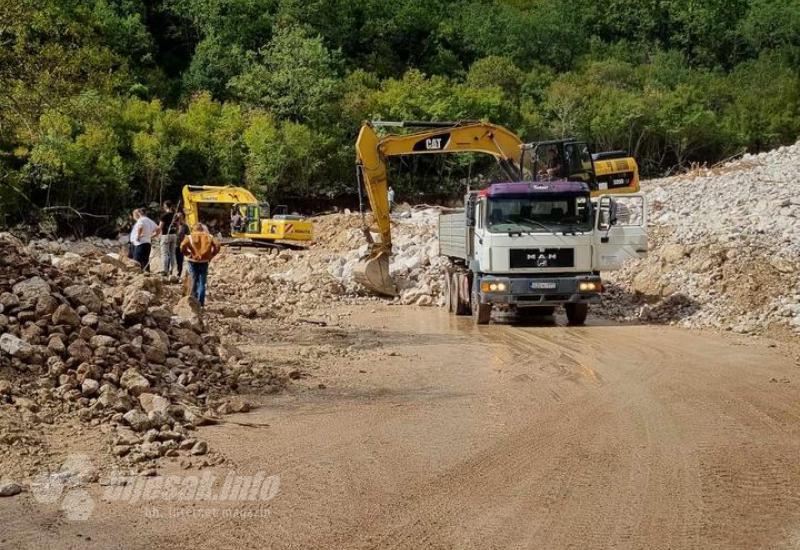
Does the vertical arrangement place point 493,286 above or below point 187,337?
above

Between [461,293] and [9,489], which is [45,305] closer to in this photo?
[9,489]

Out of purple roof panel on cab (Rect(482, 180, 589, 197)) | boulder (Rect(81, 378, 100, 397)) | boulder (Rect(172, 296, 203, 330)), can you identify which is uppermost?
purple roof panel on cab (Rect(482, 180, 589, 197))

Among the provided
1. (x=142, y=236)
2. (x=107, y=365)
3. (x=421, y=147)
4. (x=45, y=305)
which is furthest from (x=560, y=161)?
(x=107, y=365)

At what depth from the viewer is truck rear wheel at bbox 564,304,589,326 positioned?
1798cm

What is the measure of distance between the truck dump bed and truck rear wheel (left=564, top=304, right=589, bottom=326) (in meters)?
2.24

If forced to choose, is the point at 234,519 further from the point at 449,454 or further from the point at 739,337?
the point at 739,337

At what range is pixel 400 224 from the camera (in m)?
33.4

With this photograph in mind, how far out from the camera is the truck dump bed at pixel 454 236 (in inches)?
746

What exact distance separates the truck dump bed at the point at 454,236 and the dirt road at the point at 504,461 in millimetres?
5547

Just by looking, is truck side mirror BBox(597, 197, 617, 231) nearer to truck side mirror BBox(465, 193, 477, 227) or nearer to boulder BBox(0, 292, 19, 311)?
truck side mirror BBox(465, 193, 477, 227)

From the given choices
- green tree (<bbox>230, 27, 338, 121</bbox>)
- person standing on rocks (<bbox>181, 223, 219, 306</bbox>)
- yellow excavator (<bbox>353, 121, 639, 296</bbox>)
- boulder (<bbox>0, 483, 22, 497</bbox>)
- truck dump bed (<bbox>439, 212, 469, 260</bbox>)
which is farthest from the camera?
green tree (<bbox>230, 27, 338, 121</bbox>)

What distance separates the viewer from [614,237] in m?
18.5

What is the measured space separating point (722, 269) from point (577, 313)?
341 centimetres

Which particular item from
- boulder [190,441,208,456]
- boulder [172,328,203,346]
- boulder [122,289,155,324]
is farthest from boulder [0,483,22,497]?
boulder [172,328,203,346]
